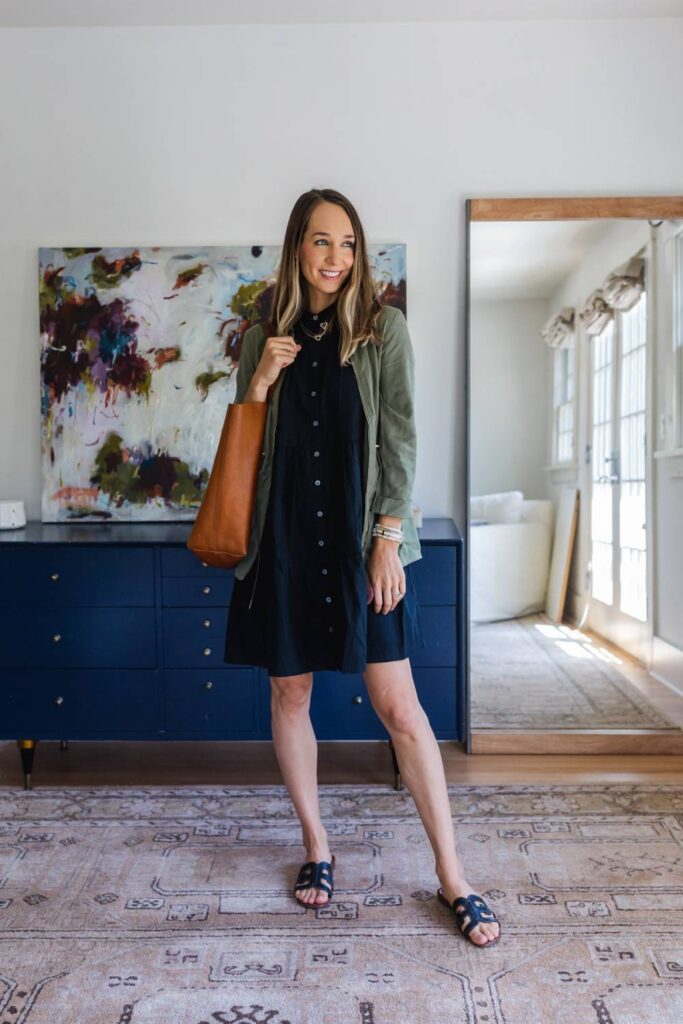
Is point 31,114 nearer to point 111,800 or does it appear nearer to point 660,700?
point 111,800

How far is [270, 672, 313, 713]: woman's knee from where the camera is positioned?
1796 millimetres

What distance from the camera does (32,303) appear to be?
2.95 m

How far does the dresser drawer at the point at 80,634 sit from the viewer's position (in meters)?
2.51

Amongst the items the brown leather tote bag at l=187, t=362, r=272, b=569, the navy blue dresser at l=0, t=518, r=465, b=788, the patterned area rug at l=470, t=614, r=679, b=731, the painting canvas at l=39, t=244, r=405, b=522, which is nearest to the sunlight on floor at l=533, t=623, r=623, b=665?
the patterned area rug at l=470, t=614, r=679, b=731

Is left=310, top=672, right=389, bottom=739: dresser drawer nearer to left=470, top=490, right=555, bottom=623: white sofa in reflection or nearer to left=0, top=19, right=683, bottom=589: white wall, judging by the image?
left=470, top=490, right=555, bottom=623: white sofa in reflection

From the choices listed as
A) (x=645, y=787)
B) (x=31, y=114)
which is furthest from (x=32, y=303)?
(x=645, y=787)

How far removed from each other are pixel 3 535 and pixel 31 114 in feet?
4.90

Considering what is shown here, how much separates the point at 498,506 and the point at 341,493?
4.22ft

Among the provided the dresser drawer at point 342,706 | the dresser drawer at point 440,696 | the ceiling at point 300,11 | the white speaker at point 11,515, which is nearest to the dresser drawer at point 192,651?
the dresser drawer at point 342,706

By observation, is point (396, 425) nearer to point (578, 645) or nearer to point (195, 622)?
point (195, 622)

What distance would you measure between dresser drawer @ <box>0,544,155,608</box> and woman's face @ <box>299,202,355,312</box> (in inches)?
44.0

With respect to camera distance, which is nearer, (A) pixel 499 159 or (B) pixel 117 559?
(B) pixel 117 559

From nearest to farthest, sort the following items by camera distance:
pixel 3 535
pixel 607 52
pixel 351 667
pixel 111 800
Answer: pixel 351 667 < pixel 111 800 < pixel 3 535 < pixel 607 52

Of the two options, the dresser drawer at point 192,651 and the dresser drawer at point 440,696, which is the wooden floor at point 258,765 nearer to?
the dresser drawer at point 440,696
